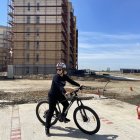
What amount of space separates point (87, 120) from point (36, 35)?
81815mm

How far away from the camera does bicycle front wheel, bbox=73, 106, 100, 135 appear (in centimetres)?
848

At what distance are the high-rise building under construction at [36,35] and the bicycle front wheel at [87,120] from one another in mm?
79445

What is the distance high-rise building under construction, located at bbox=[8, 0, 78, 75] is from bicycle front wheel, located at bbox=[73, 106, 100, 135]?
3128 inches

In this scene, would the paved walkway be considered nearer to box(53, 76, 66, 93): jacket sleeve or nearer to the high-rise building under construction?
box(53, 76, 66, 93): jacket sleeve

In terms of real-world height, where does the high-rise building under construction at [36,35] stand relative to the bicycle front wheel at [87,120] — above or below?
above

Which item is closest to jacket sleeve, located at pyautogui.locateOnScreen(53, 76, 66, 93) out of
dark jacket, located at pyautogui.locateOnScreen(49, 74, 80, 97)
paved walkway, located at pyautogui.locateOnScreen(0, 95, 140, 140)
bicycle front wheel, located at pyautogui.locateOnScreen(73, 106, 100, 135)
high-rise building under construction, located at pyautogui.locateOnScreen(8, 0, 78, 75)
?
dark jacket, located at pyautogui.locateOnScreen(49, 74, 80, 97)

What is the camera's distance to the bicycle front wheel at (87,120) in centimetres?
848

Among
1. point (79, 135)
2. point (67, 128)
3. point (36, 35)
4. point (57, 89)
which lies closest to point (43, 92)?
point (67, 128)

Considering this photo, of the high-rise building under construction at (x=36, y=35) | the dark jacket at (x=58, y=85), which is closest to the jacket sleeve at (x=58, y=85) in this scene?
the dark jacket at (x=58, y=85)

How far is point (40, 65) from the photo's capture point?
3487 inches

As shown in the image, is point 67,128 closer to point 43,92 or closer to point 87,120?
point 87,120

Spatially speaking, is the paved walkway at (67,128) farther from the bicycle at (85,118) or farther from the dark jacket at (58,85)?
the dark jacket at (58,85)

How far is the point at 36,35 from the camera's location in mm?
89312

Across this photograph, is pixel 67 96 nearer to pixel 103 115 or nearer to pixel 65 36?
pixel 103 115
